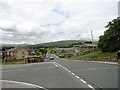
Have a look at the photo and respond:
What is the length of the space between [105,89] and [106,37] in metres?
60.1

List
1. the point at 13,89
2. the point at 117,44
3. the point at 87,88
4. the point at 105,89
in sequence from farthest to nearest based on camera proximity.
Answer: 1. the point at 117,44
2. the point at 13,89
3. the point at 87,88
4. the point at 105,89

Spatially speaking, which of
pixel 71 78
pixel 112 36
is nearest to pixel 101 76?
pixel 71 78

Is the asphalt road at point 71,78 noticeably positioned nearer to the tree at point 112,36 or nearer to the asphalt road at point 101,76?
the asphalt road at point 101,76

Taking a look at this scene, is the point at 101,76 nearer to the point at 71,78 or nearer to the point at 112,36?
the point at 71,78

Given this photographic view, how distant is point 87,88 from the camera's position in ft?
39.3

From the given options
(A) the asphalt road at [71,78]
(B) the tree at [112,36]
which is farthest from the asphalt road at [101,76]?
(B) the tree at [112,36]

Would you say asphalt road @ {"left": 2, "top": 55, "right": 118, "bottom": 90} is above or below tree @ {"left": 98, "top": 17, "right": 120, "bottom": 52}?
below

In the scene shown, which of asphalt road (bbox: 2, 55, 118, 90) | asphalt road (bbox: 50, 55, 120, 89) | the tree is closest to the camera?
asphalt road (bbox: 50, 55, 120, 89)

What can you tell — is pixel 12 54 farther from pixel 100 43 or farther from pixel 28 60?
pixel 100 43

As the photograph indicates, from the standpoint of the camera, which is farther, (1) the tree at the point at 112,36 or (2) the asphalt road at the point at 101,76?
(1) the tree at the point at 112,36

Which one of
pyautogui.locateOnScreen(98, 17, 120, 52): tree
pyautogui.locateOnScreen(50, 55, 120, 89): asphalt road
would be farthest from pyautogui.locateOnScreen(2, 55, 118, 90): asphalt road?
pyautogui.locateOnScreen(98, 17, 120, 52): tree

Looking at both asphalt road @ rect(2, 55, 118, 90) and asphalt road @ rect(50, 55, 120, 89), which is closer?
asphalt road @ rect(50, 55, 120, 89)

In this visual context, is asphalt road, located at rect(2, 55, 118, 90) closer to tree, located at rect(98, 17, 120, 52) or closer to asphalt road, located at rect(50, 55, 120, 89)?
asphalt road, located at rect(50, 55, 120, 89)

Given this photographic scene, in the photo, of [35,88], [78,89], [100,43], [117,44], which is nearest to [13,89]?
[35,88]
